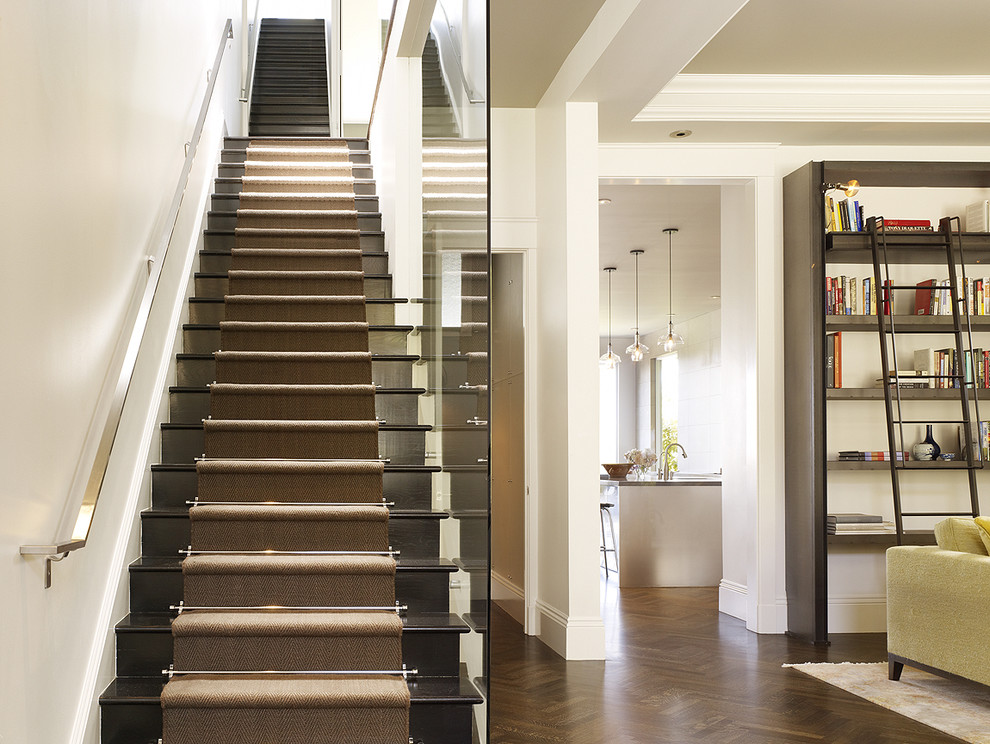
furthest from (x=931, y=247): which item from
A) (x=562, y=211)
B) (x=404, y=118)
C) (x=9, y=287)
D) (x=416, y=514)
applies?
(x=9, y=287)

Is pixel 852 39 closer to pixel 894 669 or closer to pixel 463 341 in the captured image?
pixel 463 341

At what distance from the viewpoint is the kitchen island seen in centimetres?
769

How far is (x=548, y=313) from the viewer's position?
5.27m

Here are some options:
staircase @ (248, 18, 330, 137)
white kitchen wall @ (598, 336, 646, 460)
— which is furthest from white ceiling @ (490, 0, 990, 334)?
white kitchen wall @ (598, 336, 646, 460)

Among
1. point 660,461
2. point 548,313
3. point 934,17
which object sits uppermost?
point 934,17

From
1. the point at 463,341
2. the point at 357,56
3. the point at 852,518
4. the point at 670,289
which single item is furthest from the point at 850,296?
the point at 357,56

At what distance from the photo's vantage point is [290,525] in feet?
11.3

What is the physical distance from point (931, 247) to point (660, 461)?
8929mm

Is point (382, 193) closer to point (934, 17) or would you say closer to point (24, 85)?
point (934, 17)

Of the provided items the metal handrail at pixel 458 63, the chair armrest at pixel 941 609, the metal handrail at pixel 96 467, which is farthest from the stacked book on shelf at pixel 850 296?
the metal handrail at pixel 96 467

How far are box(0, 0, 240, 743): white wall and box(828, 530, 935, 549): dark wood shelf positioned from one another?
392 cm

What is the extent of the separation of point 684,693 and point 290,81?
24.3 feet

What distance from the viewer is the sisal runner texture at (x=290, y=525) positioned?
2.74 metres

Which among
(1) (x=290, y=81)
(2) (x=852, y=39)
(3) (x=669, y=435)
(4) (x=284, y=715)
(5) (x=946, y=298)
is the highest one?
(1) (x=290, y=81)
